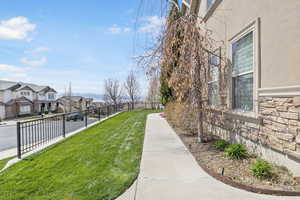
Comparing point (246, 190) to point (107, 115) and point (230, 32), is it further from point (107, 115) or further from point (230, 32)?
point (107, 115)

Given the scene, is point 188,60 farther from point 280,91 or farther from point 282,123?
point 282,123

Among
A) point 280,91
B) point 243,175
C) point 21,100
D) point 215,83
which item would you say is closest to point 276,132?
point 280,91

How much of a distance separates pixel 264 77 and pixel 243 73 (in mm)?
1003

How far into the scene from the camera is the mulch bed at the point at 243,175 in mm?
2801

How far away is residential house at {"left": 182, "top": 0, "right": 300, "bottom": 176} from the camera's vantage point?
9.95ft

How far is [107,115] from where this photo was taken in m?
15.4

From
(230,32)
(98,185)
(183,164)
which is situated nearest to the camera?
(98,185)

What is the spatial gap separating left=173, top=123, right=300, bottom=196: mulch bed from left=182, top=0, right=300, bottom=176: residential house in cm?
25

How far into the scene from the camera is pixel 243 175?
3295mm

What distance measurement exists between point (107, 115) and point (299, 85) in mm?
14119

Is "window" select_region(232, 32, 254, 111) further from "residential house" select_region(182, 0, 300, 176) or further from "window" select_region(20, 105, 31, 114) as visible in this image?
"window" select_region(20, 105, 31, 114)

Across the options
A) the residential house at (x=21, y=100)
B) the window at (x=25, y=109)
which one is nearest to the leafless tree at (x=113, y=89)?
the residential house at (x=21, y=100)

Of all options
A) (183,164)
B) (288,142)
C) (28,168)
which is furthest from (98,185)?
(288,142)

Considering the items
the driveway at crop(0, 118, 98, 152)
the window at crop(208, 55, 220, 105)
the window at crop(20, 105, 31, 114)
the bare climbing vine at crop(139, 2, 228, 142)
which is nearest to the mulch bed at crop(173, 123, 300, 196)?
the bare climbing vine at crop(139, 2, 228, 142)
